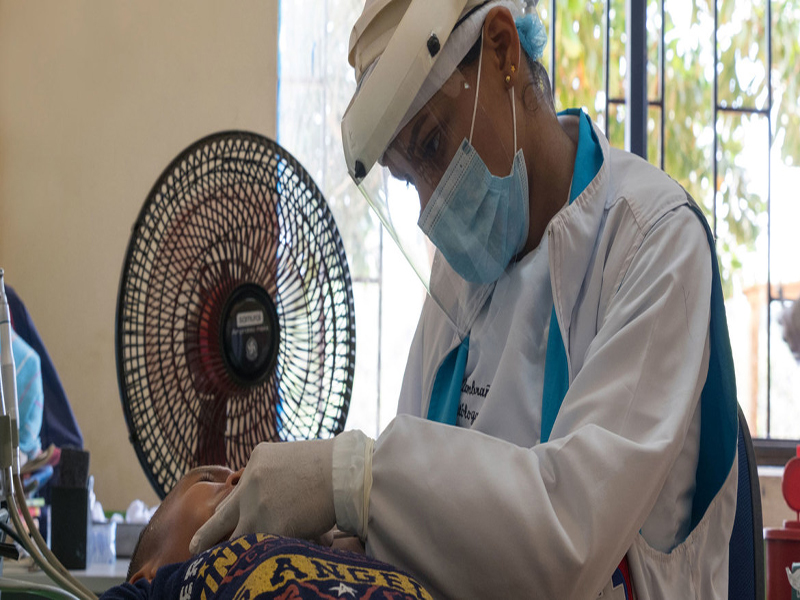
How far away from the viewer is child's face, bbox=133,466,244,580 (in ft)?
3.95

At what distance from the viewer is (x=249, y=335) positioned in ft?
4.83

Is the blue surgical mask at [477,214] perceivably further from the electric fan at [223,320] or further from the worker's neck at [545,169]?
the electric fan at [223,320]

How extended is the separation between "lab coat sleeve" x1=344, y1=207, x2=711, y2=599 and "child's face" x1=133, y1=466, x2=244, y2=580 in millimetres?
407

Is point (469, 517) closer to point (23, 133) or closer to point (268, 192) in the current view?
point (268, 192)

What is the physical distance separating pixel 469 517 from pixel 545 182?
55 cm

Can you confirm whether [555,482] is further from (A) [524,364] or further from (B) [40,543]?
(B) [40,543]

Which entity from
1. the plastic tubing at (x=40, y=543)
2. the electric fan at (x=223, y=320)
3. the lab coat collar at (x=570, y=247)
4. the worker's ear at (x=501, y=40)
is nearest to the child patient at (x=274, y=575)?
the plastic tubing at (x=40, y=543)

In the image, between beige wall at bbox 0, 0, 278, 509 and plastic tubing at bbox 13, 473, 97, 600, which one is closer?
plastic tubing at bbox 13, 473, 97, 600

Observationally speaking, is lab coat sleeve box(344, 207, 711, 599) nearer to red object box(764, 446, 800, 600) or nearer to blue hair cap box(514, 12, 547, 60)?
blue hair cap box(514, 12, 547, 60)

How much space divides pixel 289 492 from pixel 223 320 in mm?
656

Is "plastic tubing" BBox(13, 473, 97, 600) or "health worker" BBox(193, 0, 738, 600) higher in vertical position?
"health worker" BBox(193, 0, 738, 600)

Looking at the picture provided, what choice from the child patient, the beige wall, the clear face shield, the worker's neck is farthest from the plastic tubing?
the beige wall

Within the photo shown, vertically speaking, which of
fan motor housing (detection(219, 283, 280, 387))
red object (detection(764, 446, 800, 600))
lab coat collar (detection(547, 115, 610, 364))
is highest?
lab coat collar (detection(547, 115, 610, 364))

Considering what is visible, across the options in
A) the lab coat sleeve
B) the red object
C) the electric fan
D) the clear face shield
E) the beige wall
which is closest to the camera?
the lab coat sleeve
